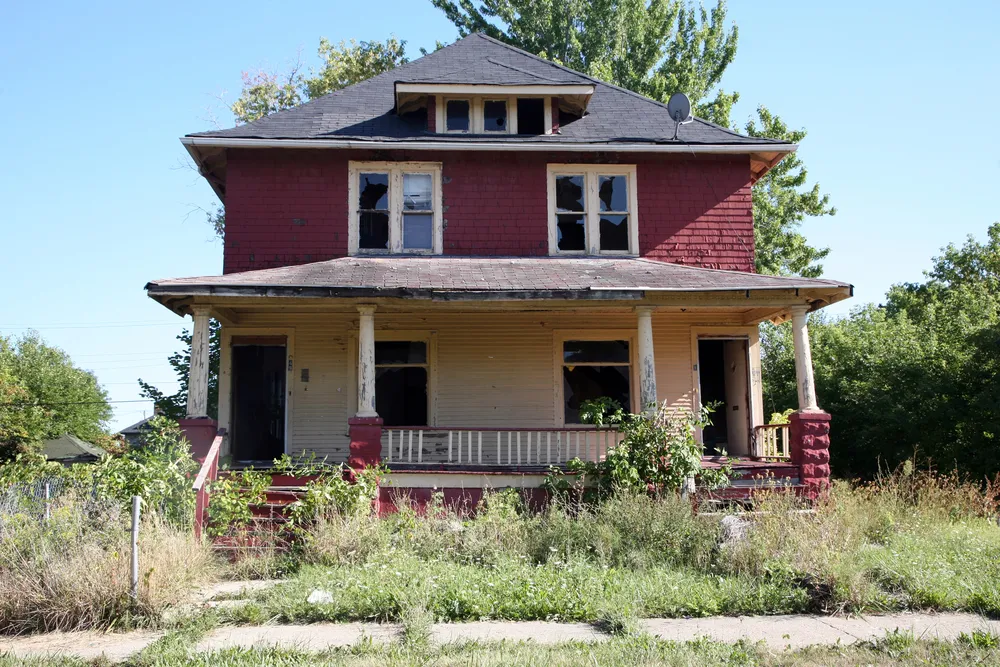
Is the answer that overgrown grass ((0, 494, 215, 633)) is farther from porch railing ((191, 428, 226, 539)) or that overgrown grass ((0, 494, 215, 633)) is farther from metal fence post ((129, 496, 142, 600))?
porch railing ((191, 428, 226, 539))

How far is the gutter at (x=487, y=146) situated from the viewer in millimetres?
13266

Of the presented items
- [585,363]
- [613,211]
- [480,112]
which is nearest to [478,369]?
[585,363]

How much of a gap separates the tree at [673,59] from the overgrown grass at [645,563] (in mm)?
16563

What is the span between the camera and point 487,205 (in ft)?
45.5

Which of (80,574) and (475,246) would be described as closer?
(80,574)

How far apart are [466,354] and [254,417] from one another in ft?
12.3

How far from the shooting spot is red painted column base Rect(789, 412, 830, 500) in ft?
37.4

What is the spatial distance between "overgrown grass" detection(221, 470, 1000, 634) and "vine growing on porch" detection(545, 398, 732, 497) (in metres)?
0.55

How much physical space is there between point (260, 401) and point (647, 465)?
6940 mm

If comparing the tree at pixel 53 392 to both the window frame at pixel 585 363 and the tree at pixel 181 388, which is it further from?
the window frame at pixel 585 363

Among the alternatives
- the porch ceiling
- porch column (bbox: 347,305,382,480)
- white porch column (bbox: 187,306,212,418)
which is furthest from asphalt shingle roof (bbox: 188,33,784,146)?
porch column (bbox: 347,305,382,480)

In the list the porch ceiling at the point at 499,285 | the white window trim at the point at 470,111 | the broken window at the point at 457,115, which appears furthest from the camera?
the broken window at the point at 457,115

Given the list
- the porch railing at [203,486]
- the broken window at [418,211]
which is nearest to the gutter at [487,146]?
the broken window at [418,211]

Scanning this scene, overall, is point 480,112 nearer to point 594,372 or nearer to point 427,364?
point 427,364
